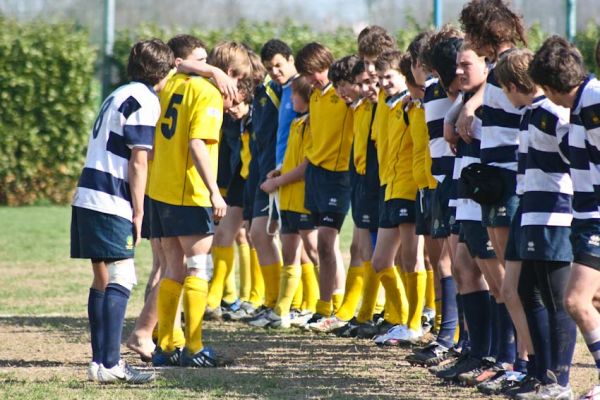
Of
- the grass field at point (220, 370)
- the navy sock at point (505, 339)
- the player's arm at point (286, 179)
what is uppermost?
the player's arm at point (286, 179)

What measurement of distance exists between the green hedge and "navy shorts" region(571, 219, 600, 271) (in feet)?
55.8

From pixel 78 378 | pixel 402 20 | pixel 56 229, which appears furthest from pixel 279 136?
pixel 402 20

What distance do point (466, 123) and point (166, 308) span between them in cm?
220

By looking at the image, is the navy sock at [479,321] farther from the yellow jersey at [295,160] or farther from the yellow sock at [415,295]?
the yellow jersey at [295,160]

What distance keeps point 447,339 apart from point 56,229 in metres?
10.5

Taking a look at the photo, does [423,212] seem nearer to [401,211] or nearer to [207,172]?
[401,211]

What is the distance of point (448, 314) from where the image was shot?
24.1ft

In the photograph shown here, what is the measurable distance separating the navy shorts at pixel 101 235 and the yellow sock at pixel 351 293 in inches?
109

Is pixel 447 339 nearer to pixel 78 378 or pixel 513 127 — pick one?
pixel 513 127

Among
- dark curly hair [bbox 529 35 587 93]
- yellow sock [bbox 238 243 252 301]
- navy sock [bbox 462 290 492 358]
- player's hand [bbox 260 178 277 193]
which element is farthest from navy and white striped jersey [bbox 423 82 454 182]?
yellow sock [bbox 238 243 252 301]

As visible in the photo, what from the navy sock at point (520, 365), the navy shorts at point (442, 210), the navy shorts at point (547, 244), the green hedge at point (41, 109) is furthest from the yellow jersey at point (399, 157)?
the green hedge at point (41, 109)

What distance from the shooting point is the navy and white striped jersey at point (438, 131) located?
280 inches

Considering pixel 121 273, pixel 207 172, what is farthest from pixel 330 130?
pixel 121 273

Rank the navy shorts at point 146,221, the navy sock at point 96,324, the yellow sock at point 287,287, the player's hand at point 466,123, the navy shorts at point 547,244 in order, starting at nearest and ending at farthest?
1. the navy shorts at point 547,244
2. the player's hand at point 466,123
3. the navy sock at point 96,324
4. the navy shorts at point 146,221
5. the yellow sock at point 287,287
